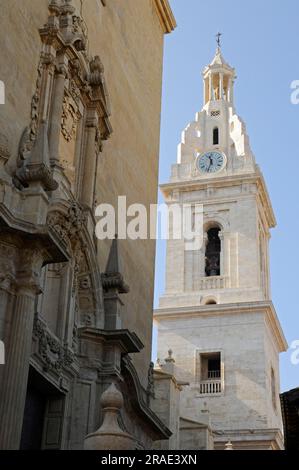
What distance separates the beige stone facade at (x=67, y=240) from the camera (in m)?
14.0

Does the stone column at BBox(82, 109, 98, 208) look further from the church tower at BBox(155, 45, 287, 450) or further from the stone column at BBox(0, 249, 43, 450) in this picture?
the church tower at BBox(155, 45, 287, 450)

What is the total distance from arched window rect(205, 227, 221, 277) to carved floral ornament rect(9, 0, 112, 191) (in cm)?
2774

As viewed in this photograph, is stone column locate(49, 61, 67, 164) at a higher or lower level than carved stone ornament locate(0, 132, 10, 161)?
higher

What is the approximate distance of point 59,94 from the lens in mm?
17391

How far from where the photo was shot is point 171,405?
95.3 feet

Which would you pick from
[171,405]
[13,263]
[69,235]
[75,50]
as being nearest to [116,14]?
[75,50]

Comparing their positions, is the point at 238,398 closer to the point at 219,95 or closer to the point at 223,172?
the point at 223,172

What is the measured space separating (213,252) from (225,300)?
3.84m

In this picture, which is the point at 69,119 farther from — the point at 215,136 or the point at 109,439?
the point at 215,136

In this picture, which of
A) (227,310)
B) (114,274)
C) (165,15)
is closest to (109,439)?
(114,274)

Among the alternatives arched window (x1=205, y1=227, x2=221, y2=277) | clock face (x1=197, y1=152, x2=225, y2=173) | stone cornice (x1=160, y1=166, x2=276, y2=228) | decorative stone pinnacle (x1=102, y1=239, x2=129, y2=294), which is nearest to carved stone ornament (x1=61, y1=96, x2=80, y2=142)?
decorative stone pinnacle (x1=102, y1=239, x2=129, y2=294)

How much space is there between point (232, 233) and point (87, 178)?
95.6 ft

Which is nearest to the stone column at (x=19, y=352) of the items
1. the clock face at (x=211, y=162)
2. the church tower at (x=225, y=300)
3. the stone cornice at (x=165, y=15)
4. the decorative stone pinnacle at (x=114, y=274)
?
the decorative stone pinnacle at (x=114, y=274)

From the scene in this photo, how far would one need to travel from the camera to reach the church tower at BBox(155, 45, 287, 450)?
4250 cm
